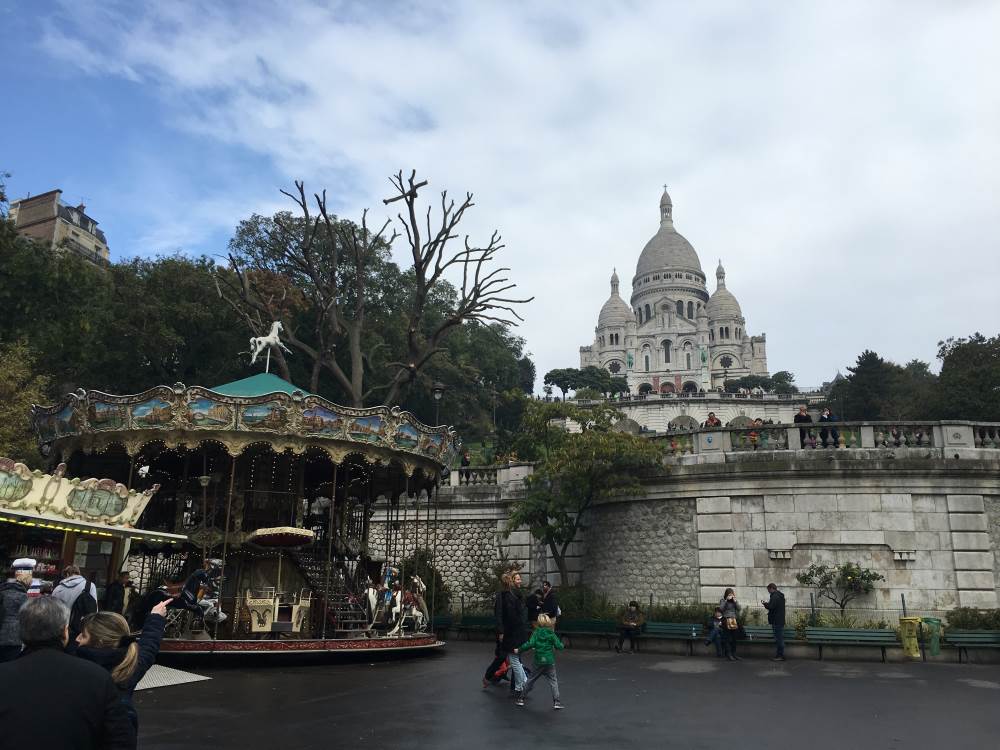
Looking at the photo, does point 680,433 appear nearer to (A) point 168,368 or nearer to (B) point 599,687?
(B) point 599,687

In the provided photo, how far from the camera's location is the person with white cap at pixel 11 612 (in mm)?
7406

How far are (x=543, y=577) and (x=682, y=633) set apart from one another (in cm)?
704

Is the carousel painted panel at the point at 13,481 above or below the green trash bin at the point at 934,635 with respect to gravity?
above

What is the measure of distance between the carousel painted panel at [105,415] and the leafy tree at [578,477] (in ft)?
37.0

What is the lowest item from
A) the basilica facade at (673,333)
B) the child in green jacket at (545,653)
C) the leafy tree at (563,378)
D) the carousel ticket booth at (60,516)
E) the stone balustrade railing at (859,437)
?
the child in green jacket at (545,653)

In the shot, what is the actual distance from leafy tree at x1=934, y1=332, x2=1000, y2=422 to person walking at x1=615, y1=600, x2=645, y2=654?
36.8 m

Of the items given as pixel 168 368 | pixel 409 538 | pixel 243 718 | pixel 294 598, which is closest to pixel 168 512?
pixel 294 598

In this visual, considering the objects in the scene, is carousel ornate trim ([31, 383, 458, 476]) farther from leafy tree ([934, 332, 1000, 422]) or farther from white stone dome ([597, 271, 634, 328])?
white stone dome ([597, 271, 634, 328])

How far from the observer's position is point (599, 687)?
13.2m

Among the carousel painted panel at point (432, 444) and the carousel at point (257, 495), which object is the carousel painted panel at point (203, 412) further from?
the carousel painted panel at point (432, 444)

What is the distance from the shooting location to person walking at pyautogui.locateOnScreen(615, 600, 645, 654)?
64.5 feet

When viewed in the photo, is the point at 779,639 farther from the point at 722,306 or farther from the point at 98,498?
the point at 722,306

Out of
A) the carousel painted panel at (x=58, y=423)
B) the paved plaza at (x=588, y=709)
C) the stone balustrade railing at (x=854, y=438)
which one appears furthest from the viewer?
the stone balustrade railing at (x=854, y=438)

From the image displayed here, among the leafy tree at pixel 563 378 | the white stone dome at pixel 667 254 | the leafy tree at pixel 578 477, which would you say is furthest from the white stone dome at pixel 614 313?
the leafy tree at pixel 578 477
